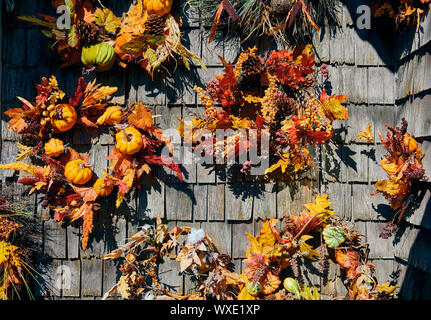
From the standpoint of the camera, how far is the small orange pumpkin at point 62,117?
90.4 inches

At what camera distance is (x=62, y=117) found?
231 centimetres

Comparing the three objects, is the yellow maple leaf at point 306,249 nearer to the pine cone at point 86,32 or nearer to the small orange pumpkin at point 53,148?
the small orange pumpkin at point 53,148

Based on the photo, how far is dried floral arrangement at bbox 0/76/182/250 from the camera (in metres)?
2.32

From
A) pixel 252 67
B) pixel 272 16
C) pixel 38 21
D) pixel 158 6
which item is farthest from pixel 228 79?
pixel 38 21

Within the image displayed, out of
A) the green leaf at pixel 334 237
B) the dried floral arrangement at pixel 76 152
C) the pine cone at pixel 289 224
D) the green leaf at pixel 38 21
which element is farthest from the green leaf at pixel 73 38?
the green leaf at pixel 334 237

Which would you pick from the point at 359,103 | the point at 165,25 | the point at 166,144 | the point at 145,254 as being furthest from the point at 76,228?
the point at 359,103

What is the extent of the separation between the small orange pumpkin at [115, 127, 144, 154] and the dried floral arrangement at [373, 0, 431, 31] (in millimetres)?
1818

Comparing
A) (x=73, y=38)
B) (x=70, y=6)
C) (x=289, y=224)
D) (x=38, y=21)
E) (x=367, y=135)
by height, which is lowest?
(x=289, y=224)

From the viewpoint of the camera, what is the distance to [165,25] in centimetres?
236

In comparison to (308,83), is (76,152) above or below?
below

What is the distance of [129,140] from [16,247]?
1049 mm

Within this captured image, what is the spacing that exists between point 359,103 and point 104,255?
2069 millimetres

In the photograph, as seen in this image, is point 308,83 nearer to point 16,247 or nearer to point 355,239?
point 355,239

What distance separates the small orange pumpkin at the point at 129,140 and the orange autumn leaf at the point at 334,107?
1250 millimetres
